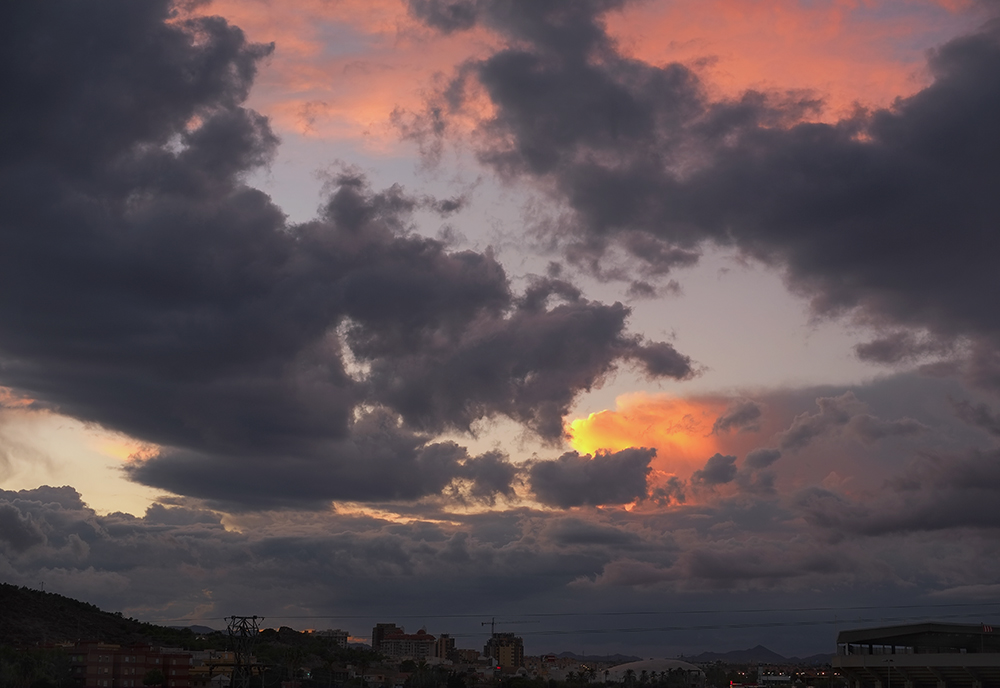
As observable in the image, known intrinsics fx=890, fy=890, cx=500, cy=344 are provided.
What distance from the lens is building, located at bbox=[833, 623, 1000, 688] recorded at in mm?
99188

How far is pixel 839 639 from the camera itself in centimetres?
11700

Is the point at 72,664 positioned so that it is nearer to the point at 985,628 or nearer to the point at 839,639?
the point at 839,639

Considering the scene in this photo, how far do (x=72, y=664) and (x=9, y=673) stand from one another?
26575 mm

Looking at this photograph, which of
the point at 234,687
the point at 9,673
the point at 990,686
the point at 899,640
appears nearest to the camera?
the point at 990,686

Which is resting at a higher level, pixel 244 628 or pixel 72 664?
pixel 244 628

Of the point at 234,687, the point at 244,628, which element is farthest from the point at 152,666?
the point at 244,628

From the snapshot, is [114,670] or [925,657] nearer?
[925,657]

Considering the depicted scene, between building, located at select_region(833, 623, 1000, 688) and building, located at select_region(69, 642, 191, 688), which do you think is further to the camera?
building, located at select_region(69, 642, 191, 688)

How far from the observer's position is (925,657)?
102 m

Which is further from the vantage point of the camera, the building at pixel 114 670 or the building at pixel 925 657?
the building at pixel 114 670

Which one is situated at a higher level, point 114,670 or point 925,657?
point 925,657

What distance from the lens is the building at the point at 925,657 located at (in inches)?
3905

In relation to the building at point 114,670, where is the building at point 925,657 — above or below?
above

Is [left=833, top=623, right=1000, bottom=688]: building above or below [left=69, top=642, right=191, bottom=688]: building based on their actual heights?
above
